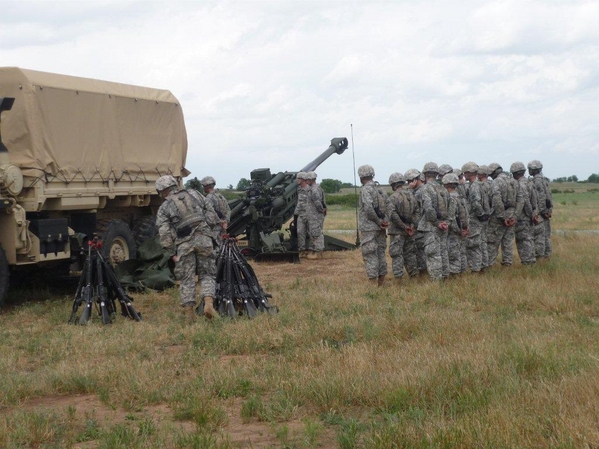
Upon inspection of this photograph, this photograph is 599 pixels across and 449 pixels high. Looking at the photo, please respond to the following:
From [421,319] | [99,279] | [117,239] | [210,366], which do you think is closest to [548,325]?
[421,319]

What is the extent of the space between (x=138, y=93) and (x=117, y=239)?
96.1 inches

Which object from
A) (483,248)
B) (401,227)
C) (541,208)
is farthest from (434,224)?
(541,208)

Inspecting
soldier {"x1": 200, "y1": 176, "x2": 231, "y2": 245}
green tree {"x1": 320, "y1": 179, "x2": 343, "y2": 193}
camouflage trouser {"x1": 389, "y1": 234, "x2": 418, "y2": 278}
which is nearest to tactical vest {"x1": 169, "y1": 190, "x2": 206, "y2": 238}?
camouflage trouser {"x1": 389, "y1": 234, "x2": 418, "y2": 278}

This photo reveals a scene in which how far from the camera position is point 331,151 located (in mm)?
20797

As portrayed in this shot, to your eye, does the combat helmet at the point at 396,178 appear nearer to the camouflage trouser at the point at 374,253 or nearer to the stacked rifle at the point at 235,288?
the camouflage trouser at the point at 374,253

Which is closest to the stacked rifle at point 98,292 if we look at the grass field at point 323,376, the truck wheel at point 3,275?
the grass field at point 323,376

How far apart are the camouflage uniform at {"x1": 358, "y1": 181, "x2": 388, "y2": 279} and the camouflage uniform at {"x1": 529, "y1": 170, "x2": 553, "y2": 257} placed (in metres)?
3.84

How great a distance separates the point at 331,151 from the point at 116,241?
7.77m

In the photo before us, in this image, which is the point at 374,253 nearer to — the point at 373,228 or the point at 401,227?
the point at 373,228

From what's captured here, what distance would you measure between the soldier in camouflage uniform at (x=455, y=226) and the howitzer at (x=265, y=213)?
495cm

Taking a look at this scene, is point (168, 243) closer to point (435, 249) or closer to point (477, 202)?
point (435, 249)

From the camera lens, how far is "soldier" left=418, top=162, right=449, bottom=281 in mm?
13258

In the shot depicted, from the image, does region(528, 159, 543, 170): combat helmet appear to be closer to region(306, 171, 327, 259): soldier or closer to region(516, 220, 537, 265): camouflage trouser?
region(516, 220, 537, 265): camouflage trouser

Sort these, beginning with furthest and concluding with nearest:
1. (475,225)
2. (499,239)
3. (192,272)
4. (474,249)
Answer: (499,239)
(475,225)
(474,249)
(192,272)
